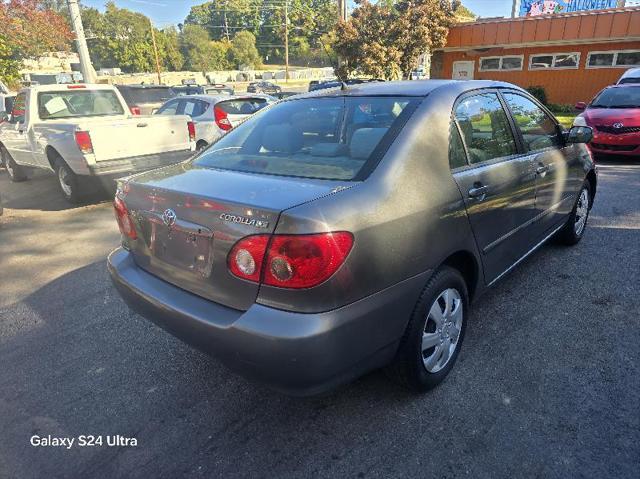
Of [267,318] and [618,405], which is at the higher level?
[267,318]

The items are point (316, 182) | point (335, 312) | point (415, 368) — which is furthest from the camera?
point (415, 368)

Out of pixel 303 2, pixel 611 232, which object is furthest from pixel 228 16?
pixel 611 232

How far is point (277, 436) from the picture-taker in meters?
2.28

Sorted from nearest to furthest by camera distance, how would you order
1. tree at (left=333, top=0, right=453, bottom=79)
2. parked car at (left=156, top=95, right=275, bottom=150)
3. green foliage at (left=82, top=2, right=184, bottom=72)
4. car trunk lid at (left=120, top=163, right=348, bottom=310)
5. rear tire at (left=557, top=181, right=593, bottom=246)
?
1. car trunk lid at (left=120, top=163, right=348, bottom=310)
2. rear tire at (left=557, top=181, right=593, bottom=246)
3. parked car at (left=156, top=95, right=275, bottom=150)
4. tree at (left=333, top=0, right=453, bottom=79)
5. green foliage at (left=82, top=2, right=184, bottom=72)

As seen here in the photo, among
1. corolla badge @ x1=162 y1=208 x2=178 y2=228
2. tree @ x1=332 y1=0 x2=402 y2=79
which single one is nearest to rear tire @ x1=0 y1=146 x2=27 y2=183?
corolla badge @ x1=162 y1=208 x2=178 y2=228

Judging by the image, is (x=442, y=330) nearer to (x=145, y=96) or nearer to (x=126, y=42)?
(x=145, y=96)

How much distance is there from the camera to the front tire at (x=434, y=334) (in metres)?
2.28

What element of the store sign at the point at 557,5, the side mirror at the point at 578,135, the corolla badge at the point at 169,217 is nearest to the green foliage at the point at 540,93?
the store sign at the point at 557,5

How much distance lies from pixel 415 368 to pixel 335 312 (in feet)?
2.40

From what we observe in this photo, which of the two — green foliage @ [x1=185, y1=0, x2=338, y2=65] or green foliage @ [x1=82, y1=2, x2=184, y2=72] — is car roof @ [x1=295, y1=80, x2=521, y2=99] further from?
green foliage @ [x1=185, y1=0, x2=338, y2=65]

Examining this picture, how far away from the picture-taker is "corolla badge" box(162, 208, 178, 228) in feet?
7.28

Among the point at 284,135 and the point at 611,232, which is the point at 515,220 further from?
the point at 611,232

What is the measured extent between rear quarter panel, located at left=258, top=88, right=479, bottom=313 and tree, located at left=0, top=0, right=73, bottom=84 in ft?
70.8

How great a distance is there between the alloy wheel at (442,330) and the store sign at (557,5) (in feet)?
92.3
